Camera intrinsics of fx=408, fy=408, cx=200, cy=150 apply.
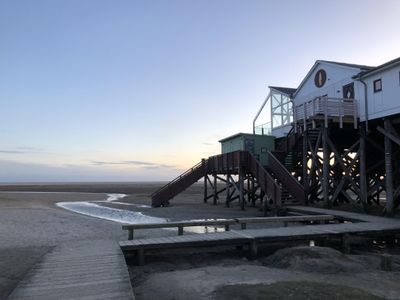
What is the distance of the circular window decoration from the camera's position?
1035 inches

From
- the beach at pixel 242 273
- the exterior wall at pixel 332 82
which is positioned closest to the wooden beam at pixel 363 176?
the exterior wall at pixel 332 82

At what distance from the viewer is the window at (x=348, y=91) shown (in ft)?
76.7

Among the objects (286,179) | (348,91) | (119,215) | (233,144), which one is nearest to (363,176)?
(348,91)

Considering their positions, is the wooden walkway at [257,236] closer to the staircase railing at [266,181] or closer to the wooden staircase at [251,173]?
the staircase railing at [266,181]

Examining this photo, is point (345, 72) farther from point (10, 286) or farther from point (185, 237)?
point (10, 286)

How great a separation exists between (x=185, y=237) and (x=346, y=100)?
1408 cm

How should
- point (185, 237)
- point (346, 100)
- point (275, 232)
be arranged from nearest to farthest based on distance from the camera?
point (185, 237) → point (275, 232) → point (346, 100)

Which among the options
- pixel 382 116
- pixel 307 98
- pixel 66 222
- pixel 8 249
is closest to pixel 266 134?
pixel 307 98

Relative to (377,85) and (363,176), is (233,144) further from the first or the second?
(377,85)

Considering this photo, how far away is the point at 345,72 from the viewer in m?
24.1

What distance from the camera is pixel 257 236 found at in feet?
43.5

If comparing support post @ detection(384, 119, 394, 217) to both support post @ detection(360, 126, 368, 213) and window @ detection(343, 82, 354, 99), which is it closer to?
support post @ detection(360, 126, 368, 213)

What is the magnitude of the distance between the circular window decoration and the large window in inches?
181

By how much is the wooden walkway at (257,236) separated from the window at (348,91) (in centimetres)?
923
